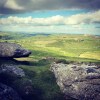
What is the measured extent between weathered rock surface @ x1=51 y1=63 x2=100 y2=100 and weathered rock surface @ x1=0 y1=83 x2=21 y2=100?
1552cm

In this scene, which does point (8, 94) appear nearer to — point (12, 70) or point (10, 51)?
point (12, 70)

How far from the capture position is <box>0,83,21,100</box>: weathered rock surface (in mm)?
54156

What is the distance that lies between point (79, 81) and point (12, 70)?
2207 centimetres

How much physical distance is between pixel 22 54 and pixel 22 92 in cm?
2281

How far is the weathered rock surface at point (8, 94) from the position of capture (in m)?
54.2

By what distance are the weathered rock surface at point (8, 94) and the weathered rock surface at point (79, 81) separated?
15.5 metres

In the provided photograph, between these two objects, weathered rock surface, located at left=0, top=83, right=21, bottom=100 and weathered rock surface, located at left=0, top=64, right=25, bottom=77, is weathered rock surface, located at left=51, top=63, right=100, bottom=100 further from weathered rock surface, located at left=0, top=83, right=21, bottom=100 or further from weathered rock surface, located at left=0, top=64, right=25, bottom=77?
weathered rock surface, located at left=0, top=83, right=21, bottom=100

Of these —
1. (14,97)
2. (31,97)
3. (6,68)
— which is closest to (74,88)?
(31,97)

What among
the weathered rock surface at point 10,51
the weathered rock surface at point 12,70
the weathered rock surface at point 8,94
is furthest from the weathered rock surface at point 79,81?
the weathered rock surface at point 10,51

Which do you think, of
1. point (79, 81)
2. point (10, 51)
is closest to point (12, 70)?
point (10, 51)

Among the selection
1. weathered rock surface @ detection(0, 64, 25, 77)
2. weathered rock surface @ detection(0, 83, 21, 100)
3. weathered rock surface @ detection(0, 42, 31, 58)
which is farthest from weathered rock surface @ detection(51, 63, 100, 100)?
weathered rock surface @ detection(0, 42, 31, 58)

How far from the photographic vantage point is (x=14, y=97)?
2226 inches

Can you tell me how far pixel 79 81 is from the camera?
64375 millimetres

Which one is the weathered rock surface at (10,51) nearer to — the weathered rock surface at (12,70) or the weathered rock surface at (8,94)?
the weathered rock surface at (12,70)
